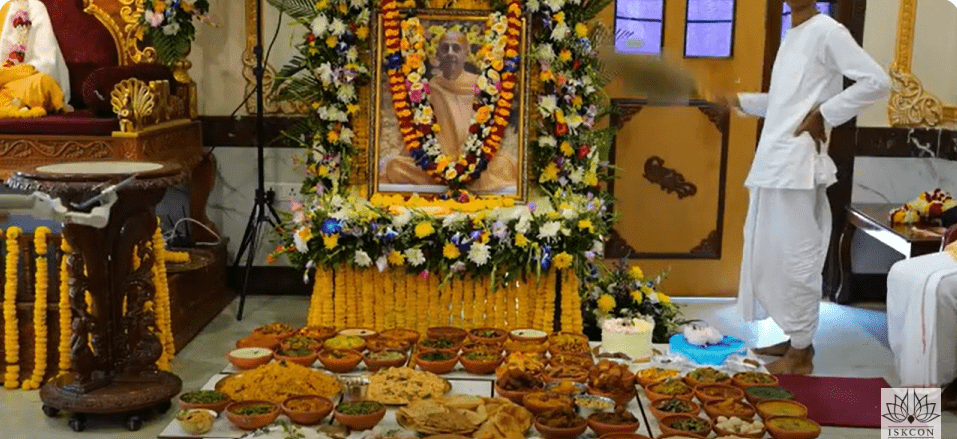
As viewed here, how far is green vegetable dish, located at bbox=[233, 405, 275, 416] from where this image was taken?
318 centimetres

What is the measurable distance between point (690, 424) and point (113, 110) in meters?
3.72

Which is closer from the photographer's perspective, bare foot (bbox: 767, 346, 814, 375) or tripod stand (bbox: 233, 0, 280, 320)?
bare foot (bbox: 767, 346, 814, 375)

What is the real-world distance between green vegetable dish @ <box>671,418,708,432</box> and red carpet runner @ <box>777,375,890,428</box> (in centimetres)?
176

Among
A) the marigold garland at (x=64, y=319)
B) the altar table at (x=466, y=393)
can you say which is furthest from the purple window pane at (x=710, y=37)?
the marigold garland at (x=64, y=319)

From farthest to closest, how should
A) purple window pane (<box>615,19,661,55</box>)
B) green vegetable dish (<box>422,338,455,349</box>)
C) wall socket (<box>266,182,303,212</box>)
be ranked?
wall socket (<box>266,182,303,212</box>) → purple window pane (<box>615,19,661,55</box>) → green vegetable dish (<box>422,338,455,349</box>)

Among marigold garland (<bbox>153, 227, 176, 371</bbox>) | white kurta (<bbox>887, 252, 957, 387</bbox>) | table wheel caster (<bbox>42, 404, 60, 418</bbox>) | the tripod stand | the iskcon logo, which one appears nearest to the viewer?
the iskcon logo

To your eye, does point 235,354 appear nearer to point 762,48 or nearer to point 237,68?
point 237,68

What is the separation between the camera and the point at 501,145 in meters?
5.91

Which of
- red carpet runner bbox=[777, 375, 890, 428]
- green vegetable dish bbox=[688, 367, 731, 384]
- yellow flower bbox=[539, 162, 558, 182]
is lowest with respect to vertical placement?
red carpet runner bbox=[777, 375, 890, 428]

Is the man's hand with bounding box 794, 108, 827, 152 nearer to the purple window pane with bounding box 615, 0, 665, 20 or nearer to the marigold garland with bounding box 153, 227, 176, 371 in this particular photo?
the purple window pane with bounding box 615, 0, 665, 20

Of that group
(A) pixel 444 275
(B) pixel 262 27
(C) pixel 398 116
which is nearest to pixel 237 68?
(B) pixel 262 27

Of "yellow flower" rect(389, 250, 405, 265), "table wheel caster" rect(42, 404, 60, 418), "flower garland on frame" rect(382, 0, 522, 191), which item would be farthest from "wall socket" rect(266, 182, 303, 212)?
A: "table wheel caster" rect(42, 404, 60, 418)

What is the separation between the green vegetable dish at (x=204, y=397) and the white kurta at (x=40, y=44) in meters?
3.33

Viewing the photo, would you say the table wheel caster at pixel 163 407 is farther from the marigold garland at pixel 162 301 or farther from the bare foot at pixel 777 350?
the bare foot at pixel 777 350
